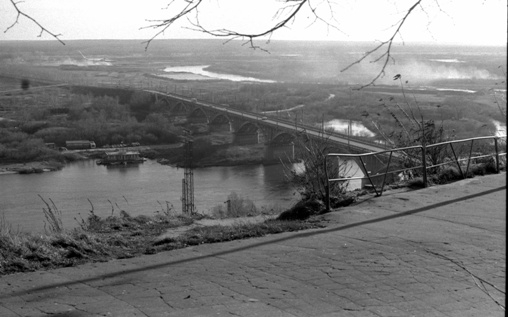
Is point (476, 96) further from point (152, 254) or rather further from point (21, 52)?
point (152, 254)

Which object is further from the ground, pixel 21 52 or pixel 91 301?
pixel 21 52

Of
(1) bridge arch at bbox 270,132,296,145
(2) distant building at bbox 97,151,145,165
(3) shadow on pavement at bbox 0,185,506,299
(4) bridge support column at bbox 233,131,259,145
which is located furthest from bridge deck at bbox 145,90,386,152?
(3) shadow on pavement at bbox 0,185,506,299

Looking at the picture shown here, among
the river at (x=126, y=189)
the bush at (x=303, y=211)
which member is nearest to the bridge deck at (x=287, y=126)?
the river at (x=126, y=189)

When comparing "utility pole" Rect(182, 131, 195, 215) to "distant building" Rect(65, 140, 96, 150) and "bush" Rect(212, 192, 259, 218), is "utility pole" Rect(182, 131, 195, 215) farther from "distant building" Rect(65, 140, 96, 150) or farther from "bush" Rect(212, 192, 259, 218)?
"distant building" Rect(65, 140, 96, 150)

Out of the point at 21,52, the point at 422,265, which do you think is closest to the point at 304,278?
the point at 422,265

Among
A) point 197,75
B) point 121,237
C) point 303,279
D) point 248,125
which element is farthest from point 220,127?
point 197,75

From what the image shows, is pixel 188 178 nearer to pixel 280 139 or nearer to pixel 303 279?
pixel 280 139

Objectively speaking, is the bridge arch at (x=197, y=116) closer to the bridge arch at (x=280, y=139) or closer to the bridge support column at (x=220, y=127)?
the bridge support column at (x=220, y=127)
